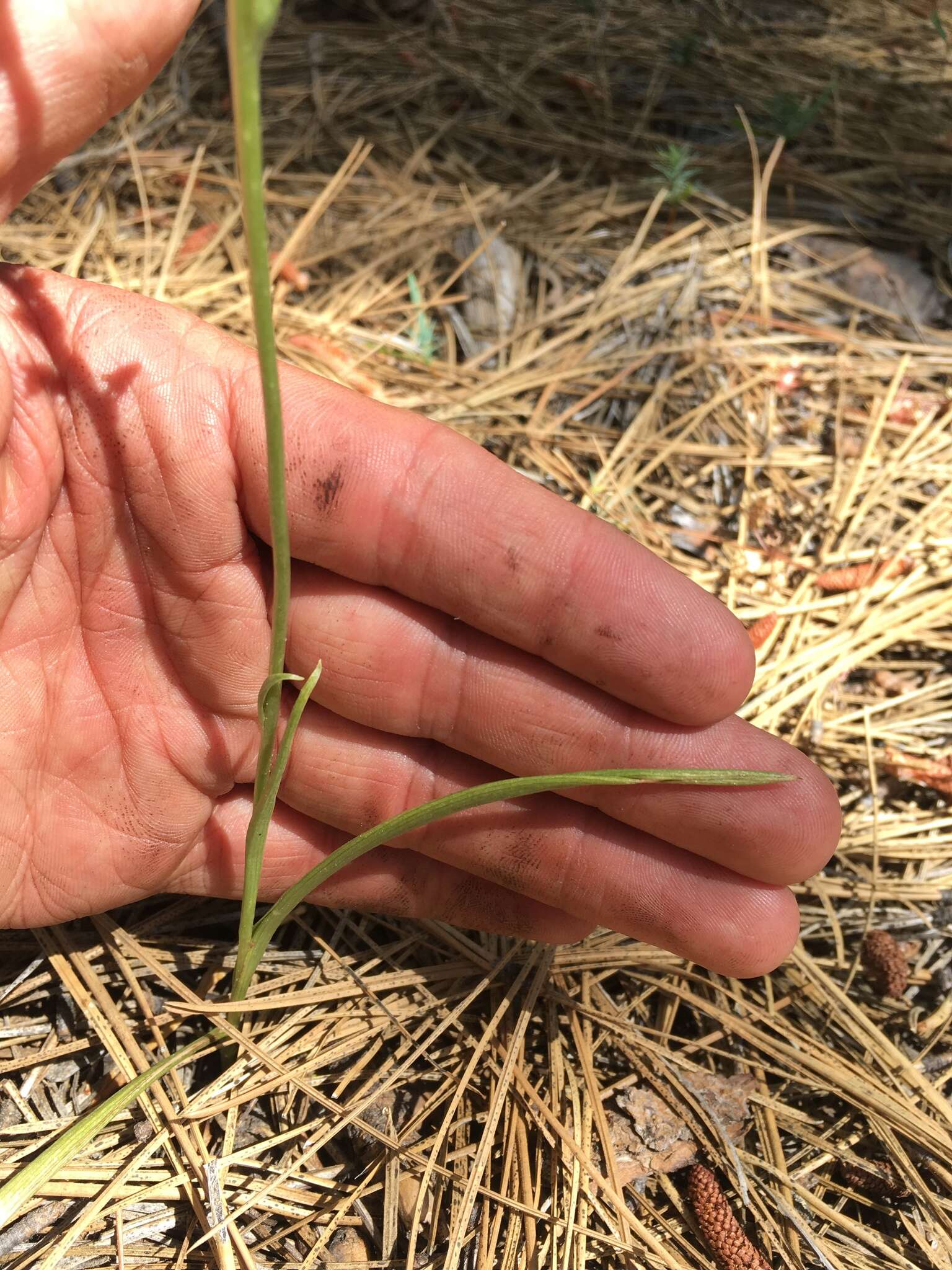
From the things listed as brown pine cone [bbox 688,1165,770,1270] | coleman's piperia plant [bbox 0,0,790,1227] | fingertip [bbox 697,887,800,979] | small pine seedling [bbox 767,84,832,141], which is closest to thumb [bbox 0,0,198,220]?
coleman's piperia plant [bbox 0,0,790,1227]

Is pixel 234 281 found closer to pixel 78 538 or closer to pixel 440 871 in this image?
pixel 78 538

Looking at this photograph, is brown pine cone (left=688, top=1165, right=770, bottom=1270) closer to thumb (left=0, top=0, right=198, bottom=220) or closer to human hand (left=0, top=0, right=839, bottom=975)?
human hand (left=0, top=0, right=839, bottom=975)

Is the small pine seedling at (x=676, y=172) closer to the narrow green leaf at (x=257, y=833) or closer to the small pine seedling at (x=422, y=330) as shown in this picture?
the small pine seedling at (x=422, y=330)

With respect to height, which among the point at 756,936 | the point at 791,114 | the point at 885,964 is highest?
the point at 791,114

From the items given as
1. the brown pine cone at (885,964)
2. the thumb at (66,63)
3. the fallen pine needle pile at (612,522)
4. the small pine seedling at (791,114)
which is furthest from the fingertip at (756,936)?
the small pine seedling at (791,114)

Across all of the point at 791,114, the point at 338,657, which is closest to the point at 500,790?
the point at 338,657

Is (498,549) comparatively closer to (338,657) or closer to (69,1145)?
(338,657)
